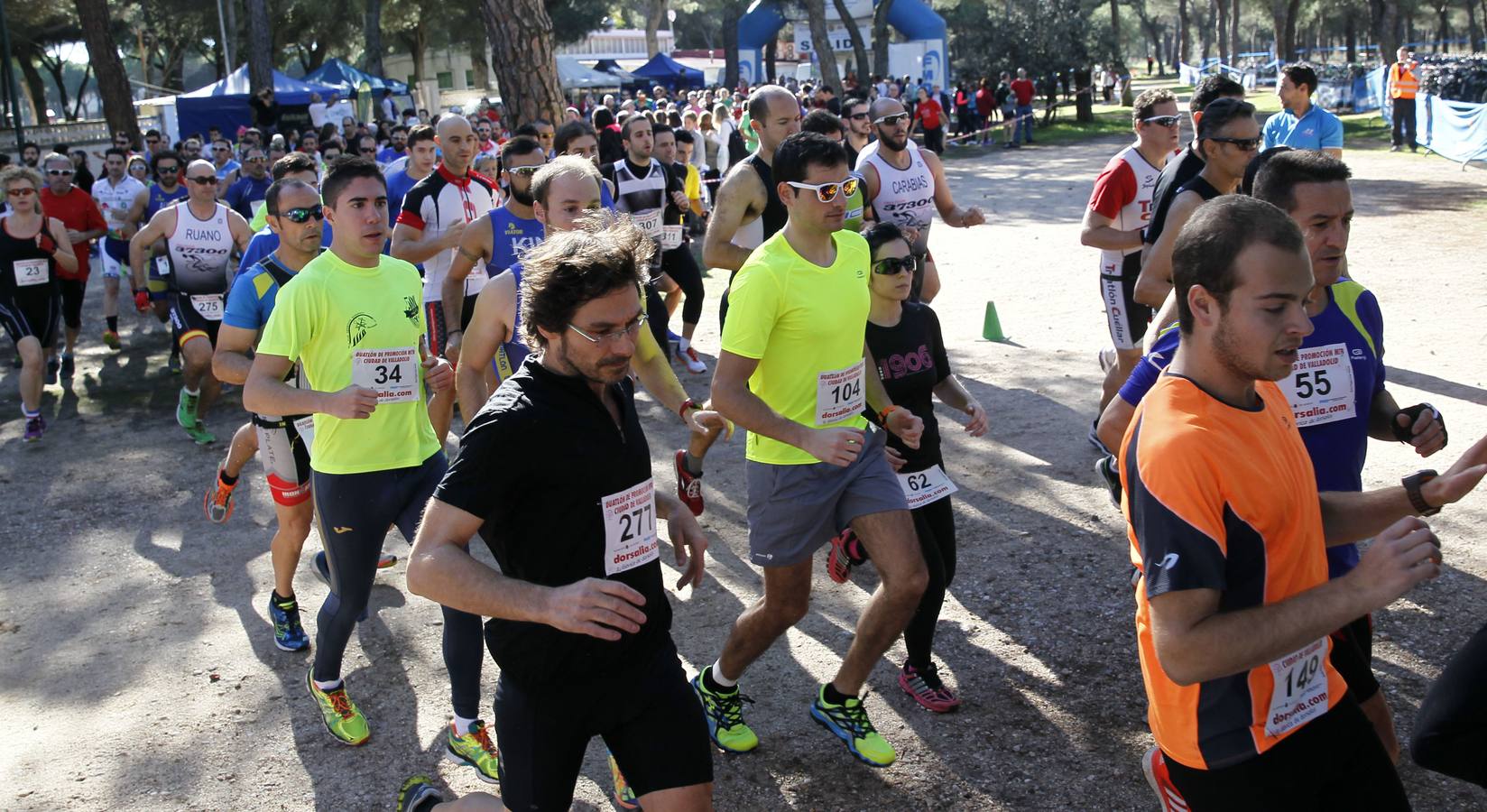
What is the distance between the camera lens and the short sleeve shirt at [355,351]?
445cm

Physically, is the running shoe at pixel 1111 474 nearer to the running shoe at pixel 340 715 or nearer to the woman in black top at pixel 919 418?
the woman in black top at pixel 919 418

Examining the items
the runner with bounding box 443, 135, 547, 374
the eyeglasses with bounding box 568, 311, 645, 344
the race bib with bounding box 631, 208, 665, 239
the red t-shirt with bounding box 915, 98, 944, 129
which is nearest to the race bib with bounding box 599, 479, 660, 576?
the eyeglasses with bounding box 568, 311, 645, 344

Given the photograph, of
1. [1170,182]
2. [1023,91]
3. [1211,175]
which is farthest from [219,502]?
[1023,91]

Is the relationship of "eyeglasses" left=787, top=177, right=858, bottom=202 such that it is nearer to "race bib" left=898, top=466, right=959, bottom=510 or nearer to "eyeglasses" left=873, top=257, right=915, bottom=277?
"eyeglasses" left=873, top=257, right=915, bottom=277

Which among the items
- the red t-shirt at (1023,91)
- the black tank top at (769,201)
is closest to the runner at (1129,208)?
the black tank top at (769,201)

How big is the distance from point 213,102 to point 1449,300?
2839 centimetres

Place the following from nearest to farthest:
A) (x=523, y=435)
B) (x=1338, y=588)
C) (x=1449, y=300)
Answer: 1. (x=1338, y=588)
2. (x=523, y=435)
3. (x=1449, y=300)

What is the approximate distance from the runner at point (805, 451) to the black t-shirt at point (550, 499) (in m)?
1.15

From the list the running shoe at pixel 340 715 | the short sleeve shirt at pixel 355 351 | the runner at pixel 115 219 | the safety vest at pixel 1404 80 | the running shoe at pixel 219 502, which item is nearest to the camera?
the short sleeve shirt at pixel 355 351

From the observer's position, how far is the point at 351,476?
450 cm

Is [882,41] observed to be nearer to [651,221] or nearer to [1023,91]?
[1023,91]

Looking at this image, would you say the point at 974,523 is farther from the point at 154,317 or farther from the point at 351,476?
the point at 154,317

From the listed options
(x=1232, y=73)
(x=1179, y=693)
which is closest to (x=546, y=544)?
(x=1179, y=693)

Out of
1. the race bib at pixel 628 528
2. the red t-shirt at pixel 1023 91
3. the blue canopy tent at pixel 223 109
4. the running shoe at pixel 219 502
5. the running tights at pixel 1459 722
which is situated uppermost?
the blue canopy tent at pixel 223 109
